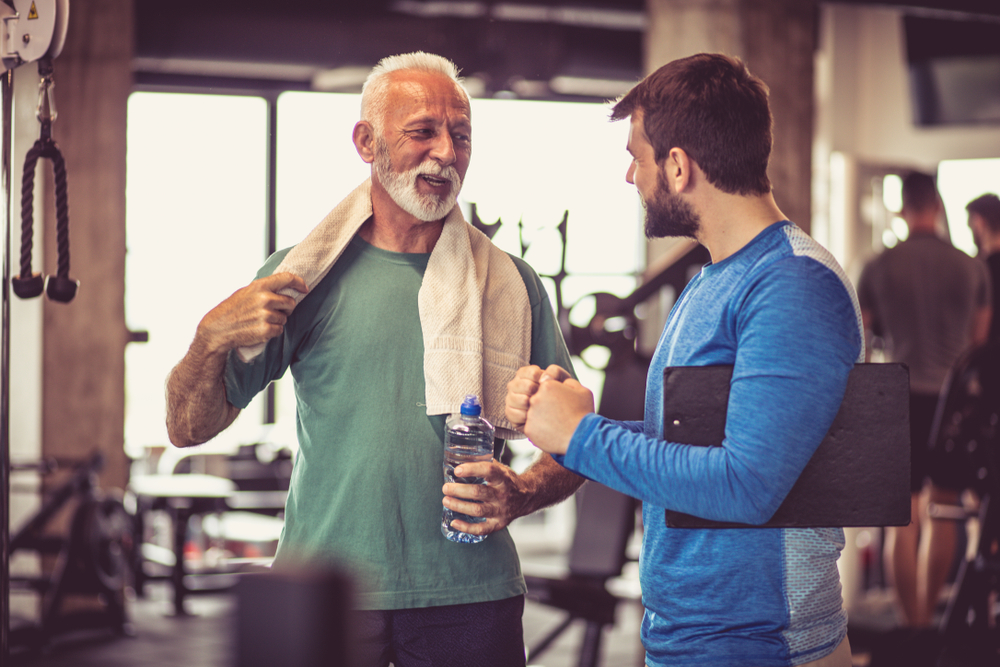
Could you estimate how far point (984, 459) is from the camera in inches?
112

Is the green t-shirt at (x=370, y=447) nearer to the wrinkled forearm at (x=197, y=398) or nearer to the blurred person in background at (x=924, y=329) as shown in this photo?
the wrinkled forearm at (x=197, y=398)

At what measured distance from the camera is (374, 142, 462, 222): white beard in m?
1.55

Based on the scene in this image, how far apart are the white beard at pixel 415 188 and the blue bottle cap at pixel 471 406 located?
13.9 inches

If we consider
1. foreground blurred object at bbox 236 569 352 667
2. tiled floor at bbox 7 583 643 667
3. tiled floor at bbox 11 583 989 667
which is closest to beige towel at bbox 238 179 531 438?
foreground blurred object at bbox 236 569 352 667

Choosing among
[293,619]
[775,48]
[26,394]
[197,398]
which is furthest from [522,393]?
[26,394]

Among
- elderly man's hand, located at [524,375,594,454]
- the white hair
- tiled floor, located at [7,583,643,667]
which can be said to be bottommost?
tiled floor, located at [7,583,643,667]

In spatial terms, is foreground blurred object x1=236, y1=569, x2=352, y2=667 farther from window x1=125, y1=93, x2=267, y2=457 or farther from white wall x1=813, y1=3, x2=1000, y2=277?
window x1=125, y1=93, x2=267, y2=457

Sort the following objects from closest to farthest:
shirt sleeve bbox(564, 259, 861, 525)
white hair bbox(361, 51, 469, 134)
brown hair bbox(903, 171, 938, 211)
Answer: shirt sleeve bbox(564, 259, 861, 525) → white hair bbox(361, 51, 469, 134) → brown hair bbox(903, 171, 938, 211)

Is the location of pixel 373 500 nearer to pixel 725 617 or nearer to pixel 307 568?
pixel 725 617

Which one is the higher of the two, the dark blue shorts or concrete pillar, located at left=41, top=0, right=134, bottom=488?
concrete pillar, located at left=41, top=0, right=134, bottom=488

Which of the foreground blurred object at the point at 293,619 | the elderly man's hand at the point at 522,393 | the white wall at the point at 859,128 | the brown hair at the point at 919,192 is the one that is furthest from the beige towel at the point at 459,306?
the white wall at the point at 859,128

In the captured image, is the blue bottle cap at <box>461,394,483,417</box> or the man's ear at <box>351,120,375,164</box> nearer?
the blue bottle cap at <box>461,394,483,417</box>

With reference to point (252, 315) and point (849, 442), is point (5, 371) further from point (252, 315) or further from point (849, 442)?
point (849, 442)

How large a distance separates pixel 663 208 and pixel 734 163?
11cm
